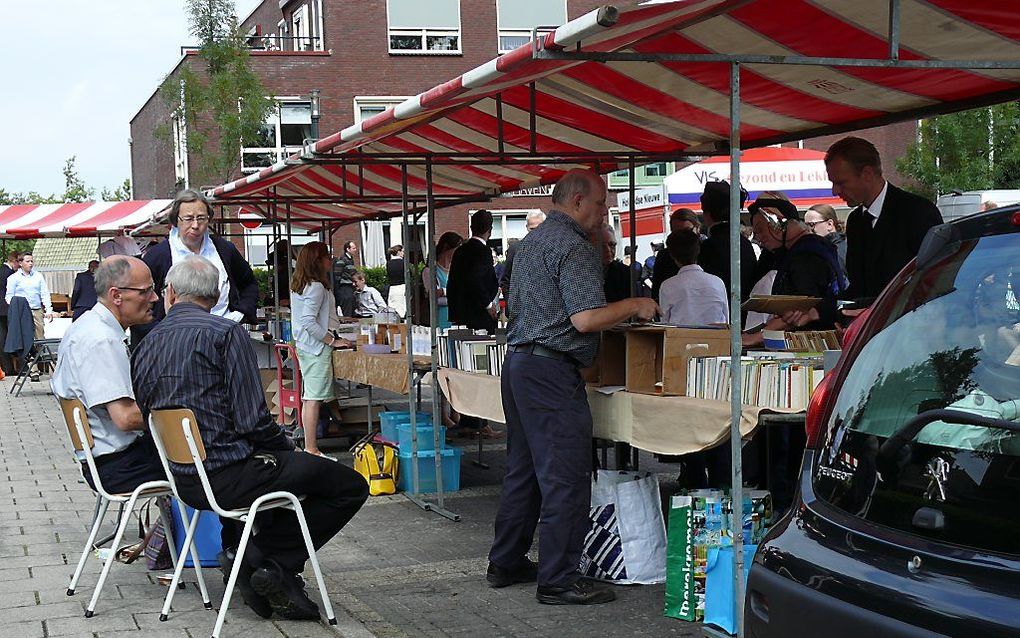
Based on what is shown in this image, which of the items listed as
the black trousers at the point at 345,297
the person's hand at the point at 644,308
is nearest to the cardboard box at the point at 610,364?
the person's hand at the point at 644,308

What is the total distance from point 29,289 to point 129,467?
18047 mm

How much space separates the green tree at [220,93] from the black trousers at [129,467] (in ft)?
69.9

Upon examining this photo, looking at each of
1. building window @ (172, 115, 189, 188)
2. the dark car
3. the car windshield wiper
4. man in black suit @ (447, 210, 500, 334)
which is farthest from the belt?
building window @ (172, 115, 189, 188)

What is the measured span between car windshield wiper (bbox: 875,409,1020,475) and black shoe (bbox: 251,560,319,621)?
3452 millimetres

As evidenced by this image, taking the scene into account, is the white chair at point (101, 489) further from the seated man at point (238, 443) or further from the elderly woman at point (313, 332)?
the elderly woman at point (313, 332)

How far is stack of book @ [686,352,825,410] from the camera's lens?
16.7 feet

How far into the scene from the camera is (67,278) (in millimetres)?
35281

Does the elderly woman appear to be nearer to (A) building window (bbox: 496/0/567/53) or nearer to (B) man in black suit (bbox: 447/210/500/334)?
(B) man in black suit (bbox: 447/210/500/334)

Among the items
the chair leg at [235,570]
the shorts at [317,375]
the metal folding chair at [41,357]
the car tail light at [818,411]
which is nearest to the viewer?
the car tail light at [818,411]

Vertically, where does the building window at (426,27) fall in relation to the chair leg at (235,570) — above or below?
above

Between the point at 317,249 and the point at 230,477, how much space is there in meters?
5.20

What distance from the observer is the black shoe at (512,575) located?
6418 millimetres

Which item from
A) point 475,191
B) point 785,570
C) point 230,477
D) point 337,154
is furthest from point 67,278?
point 785,570

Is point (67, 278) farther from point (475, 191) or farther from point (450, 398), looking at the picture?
point (450, 398)
